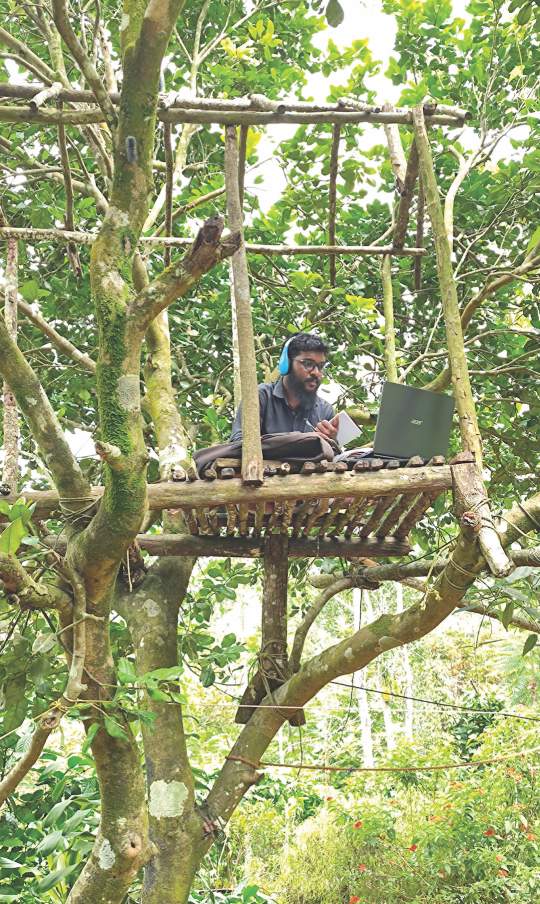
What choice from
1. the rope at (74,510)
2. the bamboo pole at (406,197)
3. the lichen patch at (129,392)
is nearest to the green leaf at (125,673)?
the rope at (74,510)

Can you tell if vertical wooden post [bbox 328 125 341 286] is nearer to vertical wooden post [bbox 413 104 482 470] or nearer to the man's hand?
vertical wooden post [bbox 413 104 482 470]

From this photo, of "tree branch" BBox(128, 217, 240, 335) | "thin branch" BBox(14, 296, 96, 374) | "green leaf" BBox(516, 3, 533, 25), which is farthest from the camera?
"thin branch" BBox(14, 296, 96, 374)

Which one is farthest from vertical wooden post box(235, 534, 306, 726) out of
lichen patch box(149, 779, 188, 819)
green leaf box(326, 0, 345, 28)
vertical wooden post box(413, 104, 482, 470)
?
green leaf box(326, 0, 345, 28)

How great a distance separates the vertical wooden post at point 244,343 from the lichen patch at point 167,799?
1298 mm

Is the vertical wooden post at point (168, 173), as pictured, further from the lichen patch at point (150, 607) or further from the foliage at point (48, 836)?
the foliage at point (48, 836)

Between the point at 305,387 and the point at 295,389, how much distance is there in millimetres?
63

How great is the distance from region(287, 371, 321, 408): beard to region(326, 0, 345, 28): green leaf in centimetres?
169

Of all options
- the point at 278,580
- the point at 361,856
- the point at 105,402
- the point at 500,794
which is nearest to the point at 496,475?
the point at 278,580

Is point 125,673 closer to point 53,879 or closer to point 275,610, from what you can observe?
point 53,879

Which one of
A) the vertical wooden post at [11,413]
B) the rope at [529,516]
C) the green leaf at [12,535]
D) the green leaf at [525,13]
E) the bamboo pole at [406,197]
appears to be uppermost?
the bamboo pole at [406,197]

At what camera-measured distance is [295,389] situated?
145 inches

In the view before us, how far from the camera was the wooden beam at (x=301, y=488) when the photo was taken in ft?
9.11

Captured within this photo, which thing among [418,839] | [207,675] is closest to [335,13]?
[207,675]

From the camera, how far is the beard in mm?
3623
